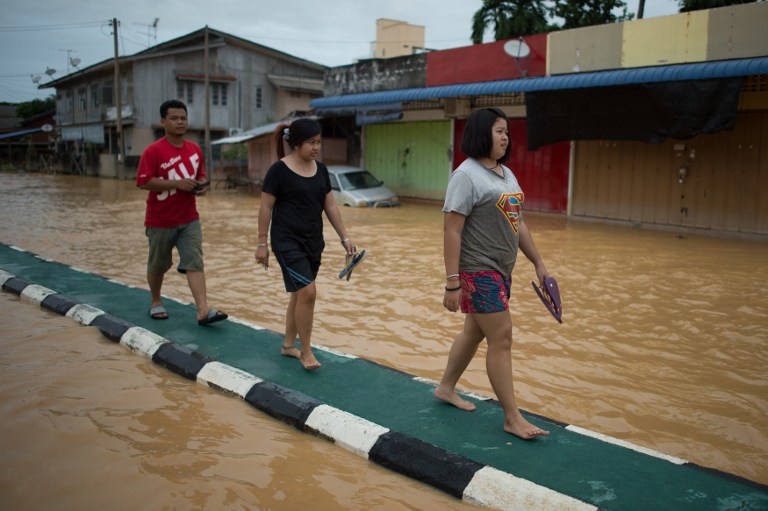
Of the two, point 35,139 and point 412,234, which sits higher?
point 35,139

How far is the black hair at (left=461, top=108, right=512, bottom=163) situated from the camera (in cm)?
360

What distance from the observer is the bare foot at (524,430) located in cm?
362

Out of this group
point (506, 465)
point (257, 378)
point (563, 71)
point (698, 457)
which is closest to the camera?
point (506, 465)

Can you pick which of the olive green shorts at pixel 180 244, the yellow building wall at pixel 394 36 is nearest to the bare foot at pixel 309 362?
the olive green shorts at pixel 180 244

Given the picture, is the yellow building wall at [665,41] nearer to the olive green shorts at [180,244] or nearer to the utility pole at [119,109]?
the olive green shorts at [180,244]

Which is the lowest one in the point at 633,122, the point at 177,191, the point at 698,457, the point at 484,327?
the point at 698,457

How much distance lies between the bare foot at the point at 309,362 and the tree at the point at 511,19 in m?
Answer: 30.9

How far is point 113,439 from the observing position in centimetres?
356

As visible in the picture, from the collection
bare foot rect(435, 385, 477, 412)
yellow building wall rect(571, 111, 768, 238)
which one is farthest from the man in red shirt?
yellow building wall rect(571, 111, 768, 238)

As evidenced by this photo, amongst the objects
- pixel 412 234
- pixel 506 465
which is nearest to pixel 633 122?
pixel 412 234

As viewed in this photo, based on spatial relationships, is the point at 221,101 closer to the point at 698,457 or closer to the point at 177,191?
the point at 177,191

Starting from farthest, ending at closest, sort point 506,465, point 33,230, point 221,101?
point 221,101 < point 33,230 < point 506,465

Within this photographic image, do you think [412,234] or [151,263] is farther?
[412,234]

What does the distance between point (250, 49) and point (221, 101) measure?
3.40 m
